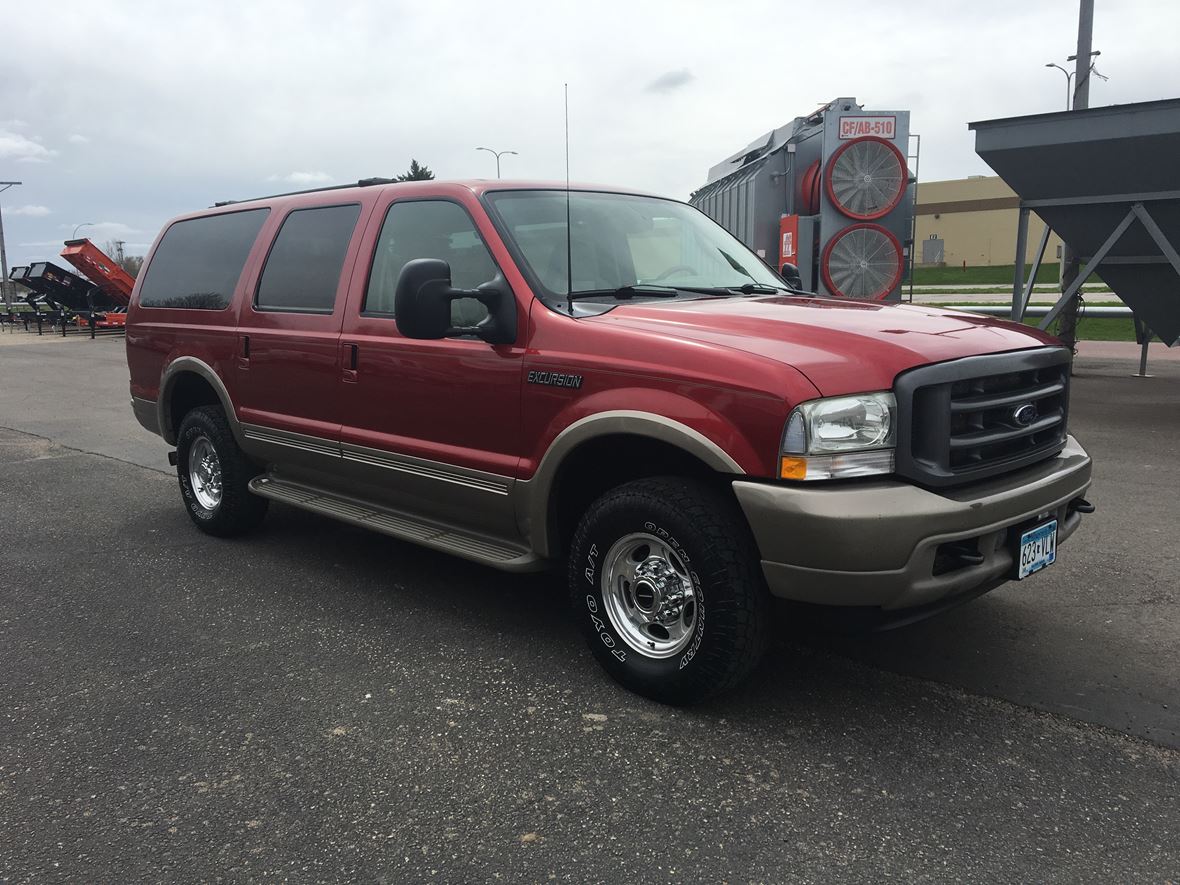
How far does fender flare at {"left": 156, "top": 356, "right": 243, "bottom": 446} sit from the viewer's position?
5.25m

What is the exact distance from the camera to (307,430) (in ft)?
15.4

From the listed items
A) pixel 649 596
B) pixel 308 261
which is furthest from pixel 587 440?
pixel 308 261

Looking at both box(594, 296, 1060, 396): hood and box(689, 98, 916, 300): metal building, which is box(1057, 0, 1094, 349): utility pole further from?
box(594, 296, 1060, 396): hood

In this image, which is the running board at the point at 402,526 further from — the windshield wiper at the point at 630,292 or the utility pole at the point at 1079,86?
the utility pole at the point at 1079,86

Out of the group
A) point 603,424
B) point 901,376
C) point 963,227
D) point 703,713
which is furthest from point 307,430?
point 963,227

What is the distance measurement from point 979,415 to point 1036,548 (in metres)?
0.53

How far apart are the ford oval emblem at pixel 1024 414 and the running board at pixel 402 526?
1.85 metres

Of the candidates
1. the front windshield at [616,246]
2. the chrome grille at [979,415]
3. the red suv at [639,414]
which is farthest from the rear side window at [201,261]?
the chrome grille at [979,415]

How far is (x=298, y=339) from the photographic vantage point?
4.66 metres

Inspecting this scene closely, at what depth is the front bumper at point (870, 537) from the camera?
282cm

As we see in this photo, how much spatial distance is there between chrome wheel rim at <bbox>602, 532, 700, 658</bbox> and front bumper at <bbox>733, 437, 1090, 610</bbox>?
41 cm

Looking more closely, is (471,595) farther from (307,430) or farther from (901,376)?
(901,376)

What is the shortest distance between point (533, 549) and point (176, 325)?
313 centimetres

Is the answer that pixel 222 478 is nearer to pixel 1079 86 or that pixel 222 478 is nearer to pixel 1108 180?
pixel 1108 180
